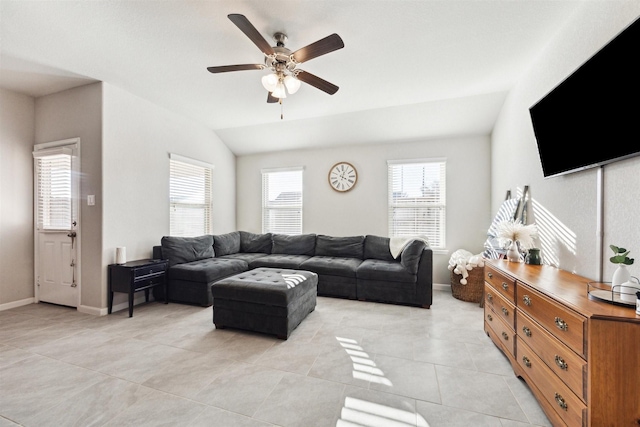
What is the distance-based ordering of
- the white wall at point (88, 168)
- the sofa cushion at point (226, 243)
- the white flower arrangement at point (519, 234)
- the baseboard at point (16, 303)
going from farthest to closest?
the sofa cushion at point (226, 243), the baseboard at point (16, 303), the white wall at point (88, 168), the white flower arrangement at point (519, 234)

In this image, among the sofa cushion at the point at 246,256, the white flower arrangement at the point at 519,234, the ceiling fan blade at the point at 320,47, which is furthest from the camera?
the sofa cushion at the point at 246,256

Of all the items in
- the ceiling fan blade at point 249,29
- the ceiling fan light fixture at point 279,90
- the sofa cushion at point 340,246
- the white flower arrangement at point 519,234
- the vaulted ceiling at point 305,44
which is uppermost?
the vaulted ceiling at point 305,44

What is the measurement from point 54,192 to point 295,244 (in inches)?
139

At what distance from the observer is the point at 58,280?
3.54 m

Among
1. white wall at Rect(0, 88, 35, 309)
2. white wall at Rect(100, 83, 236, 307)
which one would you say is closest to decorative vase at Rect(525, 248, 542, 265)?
white wall at Rect(100, 83, 236, 307)

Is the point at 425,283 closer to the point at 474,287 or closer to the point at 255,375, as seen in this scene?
the point at 474,287

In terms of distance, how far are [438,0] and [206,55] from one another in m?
2.16

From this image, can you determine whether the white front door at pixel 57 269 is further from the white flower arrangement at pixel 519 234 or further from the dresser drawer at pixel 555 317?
the white flower arrangement at pixel 519 234

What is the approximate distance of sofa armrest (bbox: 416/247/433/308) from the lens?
3.49m

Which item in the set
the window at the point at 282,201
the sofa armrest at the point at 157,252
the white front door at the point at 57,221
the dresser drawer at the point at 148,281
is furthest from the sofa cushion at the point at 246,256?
the white front door at the point at 57,221

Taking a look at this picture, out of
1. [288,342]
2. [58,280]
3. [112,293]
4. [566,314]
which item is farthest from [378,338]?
[58,280]

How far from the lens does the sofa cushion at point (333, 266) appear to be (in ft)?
12.8

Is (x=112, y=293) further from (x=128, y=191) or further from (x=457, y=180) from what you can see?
(x=457, y=180)

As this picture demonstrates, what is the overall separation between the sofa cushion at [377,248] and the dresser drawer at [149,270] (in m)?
3.05
